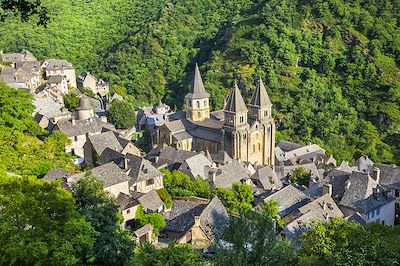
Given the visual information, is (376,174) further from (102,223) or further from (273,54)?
(273,54)

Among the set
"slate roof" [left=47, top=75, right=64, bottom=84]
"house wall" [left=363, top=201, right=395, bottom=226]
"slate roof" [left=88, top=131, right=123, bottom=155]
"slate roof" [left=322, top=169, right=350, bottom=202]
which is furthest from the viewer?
"slate roof" [left=47, top=75, right=64, bottom=84]

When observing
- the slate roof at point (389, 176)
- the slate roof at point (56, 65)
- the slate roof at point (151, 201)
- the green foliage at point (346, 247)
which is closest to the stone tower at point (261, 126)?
the slate roof at point (389, 176)

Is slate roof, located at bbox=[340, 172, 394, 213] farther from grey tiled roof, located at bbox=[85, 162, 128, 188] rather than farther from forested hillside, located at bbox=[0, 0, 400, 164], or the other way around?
forested hillside, located at bbox=[0, 0, 400, 164]

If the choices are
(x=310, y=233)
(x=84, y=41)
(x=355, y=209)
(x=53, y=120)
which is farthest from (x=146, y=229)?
(x=84, y=41)

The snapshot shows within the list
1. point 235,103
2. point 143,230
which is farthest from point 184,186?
point 235,103

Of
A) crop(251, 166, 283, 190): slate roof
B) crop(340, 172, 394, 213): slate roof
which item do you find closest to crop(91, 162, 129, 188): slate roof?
crop(251, 166, 283, 190): slate roof

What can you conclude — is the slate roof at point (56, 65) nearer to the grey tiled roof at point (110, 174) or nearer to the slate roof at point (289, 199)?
the grey tiled roof at point (110, 174)
